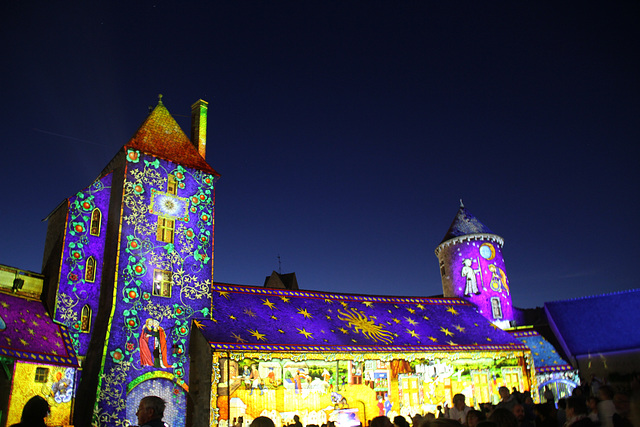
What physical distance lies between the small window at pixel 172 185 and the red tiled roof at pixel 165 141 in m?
0.76

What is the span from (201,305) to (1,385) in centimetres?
726

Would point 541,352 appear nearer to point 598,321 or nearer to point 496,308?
point 496,308

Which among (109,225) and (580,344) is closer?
(109,225)

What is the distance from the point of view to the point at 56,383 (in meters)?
15.9

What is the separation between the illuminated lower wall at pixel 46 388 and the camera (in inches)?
565

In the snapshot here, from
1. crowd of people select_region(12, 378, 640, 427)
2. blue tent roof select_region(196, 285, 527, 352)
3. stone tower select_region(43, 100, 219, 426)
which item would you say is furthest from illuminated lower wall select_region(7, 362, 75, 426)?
crowd of people select_region(12, 378, 640, 427)

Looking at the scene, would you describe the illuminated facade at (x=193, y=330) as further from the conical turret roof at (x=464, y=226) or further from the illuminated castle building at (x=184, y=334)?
the conical turret roof at (x=464, y=226)

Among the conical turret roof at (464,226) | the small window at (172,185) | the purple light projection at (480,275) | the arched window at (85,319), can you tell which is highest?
the conical turret roof at (464,226)

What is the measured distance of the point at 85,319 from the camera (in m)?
18.1

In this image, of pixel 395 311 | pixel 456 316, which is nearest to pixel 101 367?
pixel 395 311


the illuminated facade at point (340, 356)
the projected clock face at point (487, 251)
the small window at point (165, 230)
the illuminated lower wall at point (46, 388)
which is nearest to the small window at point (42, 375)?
the illuminated lower wall at point (46, 388)

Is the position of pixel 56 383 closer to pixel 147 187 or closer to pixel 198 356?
pixel 198 356

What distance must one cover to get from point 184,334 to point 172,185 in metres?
6.09

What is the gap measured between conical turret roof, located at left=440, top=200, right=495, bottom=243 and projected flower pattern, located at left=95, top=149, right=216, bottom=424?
659 inches
